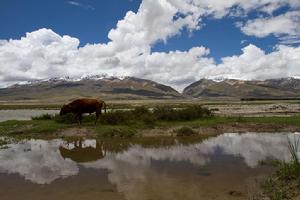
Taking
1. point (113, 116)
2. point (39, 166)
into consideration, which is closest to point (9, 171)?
point (39, 166)

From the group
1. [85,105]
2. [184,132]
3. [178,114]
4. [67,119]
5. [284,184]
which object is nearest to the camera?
[284,184]

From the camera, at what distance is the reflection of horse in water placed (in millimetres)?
17370

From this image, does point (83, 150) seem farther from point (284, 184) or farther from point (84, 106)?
point (284, 184)

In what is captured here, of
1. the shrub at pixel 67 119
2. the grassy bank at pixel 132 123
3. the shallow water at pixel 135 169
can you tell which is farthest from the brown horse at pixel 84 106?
the shallow water at pixel 135 169

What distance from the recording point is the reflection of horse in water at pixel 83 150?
17.4 meters

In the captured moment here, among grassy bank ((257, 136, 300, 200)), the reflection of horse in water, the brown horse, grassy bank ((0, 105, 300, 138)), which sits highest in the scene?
the brown horse

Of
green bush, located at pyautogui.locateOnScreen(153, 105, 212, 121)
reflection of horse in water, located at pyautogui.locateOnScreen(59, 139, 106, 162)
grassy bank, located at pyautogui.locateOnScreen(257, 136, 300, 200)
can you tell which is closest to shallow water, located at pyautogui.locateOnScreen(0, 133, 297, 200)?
reflection of horse in water, located at pyautogui.locateOnScreen(59, 139, 106, 162)

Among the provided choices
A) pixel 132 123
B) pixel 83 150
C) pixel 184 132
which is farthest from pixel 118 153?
pixel 132 123

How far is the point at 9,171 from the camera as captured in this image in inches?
555

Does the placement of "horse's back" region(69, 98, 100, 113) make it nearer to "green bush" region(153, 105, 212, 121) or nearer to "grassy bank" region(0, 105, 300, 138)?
"grassy bank" region(0, 105, 300, 138)

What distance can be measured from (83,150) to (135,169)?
6350 mm

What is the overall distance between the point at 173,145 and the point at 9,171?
31.6 feet

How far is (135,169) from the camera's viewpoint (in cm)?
1420

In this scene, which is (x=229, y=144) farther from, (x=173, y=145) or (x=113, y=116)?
(x=113, y=116)
